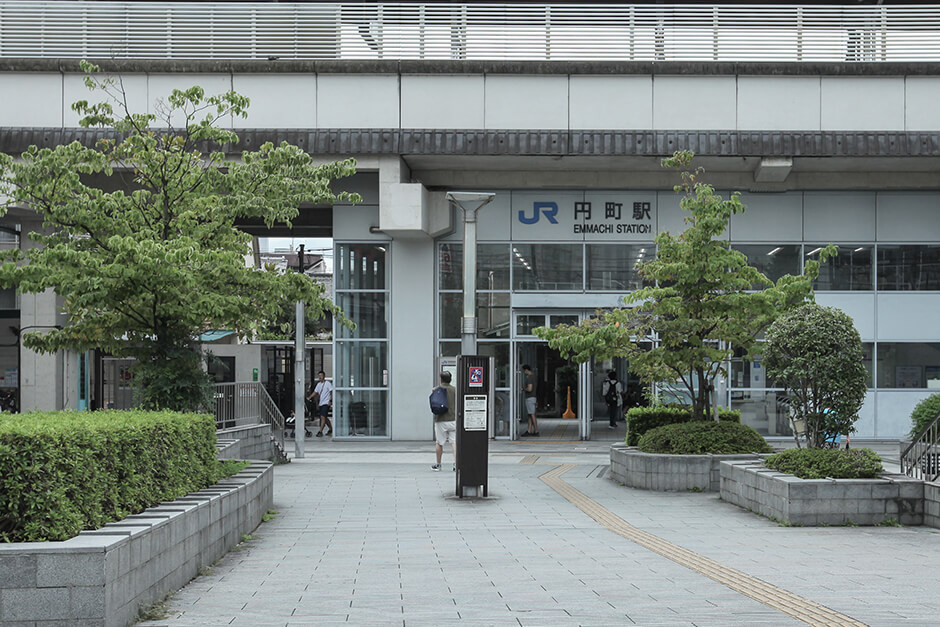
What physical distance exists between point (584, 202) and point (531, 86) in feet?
10.6

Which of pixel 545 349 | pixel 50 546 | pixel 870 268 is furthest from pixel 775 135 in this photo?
pixel 50 546

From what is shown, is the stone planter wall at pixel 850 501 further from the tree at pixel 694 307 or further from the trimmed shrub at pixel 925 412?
the trimmed shrub at pixel 925 412

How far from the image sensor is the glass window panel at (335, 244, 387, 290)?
2519 centimetres

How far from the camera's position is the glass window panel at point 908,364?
25.1 meters

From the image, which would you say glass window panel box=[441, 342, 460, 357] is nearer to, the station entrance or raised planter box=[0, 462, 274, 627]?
the station entrance

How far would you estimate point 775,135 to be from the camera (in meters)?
23.4

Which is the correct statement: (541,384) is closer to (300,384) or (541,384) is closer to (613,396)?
(613,396)

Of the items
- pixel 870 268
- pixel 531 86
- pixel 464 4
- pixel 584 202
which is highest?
pixel 464 4

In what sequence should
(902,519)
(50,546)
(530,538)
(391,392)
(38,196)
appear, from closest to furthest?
(50,546), (530,538), (902,519), (38,196), (391,392)

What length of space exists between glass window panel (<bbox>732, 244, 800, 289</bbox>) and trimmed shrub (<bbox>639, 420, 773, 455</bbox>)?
34.6ft

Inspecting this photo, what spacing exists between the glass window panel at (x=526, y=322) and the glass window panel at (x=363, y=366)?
3347mm

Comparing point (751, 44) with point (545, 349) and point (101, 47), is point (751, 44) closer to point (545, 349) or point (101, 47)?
point (545, 349)

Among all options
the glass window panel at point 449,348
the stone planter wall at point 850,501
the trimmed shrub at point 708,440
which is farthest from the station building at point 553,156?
the stone planter wall at point 850,501

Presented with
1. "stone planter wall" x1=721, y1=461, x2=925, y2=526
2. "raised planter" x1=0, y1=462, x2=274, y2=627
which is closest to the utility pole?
"stone planter wall" x1=721, y1=461, x2=925, y2=526
